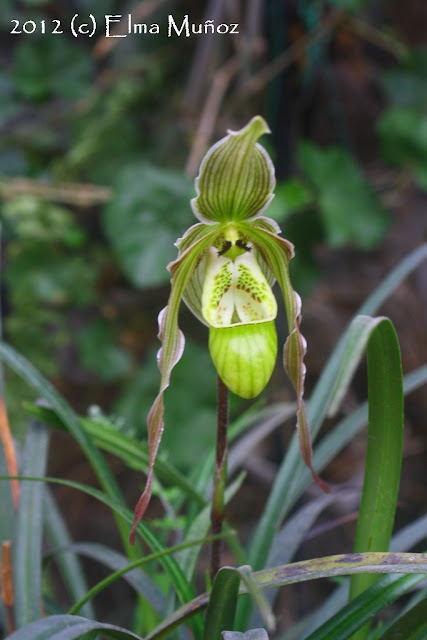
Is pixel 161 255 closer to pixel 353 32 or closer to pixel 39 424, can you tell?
pixel 39 424

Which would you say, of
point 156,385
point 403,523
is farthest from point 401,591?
point 403,523

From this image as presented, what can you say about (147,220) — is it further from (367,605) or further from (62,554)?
(367,605)

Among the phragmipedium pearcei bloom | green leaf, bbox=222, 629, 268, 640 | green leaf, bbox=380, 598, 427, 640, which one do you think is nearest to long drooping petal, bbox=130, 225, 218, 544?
the phragmipedium pearcei bloom

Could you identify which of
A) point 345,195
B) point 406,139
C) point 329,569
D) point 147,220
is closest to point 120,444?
point 329,569

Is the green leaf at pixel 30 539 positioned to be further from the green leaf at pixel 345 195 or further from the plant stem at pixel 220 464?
the green leaf at pixel 345 195

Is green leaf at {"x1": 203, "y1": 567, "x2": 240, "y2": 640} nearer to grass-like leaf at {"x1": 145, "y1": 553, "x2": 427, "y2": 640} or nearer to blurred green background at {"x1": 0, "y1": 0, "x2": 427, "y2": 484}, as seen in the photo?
grass-like leaf at {"x1": 145, "y1": 553, "x2": 427, "y2": 640}

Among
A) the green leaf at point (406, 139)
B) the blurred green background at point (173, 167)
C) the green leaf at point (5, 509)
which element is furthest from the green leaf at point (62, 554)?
the green leaf at point (406, 139)
